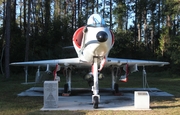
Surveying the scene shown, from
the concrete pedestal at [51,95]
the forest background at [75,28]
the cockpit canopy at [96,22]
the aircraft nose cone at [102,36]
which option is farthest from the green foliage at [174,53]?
the aircraft nose cone at [102,36]

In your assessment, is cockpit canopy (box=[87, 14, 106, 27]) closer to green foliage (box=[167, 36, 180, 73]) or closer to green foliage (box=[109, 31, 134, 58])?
green foliage (box=[167, 36, 180, 73])

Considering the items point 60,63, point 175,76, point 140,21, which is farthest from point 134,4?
point 60,63

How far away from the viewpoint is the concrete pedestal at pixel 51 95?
8898mm

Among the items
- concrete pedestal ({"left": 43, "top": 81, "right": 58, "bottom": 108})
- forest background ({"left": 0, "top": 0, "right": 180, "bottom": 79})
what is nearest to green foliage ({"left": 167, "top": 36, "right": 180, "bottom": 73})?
forest background ({"left": 0, "top": 0, "right": 180, "bottom": 79})

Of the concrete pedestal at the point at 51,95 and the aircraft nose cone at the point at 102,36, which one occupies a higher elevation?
the aircraft nose cone at the point at 102,36

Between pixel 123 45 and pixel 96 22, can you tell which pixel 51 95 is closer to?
pixel 96 22

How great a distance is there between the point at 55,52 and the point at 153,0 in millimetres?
19870

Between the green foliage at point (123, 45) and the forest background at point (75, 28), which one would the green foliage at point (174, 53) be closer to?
the forest background at point (75, 28)

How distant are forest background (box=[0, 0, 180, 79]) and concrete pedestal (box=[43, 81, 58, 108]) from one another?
1333cm

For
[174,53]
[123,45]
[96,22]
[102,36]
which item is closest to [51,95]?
[102,36]

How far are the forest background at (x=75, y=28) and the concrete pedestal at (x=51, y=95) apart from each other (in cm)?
1333

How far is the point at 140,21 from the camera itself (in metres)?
A: 41.7

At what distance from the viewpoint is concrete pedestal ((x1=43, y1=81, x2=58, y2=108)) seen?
890 centimetres

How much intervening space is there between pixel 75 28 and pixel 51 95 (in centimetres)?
2803
